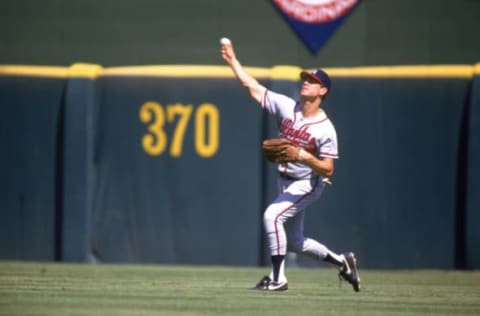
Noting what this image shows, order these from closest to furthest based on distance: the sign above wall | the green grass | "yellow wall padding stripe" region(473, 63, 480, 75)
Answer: the green grass < "yellow wall padding stripe" region(473, 63, 480, 75) < the sign above wall

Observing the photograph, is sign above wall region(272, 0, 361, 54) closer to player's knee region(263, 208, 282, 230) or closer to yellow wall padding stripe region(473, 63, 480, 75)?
yellow wall padding stripe region(473, 63, 480, 75)

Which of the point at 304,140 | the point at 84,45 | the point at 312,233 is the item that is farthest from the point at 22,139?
the point at 304,140

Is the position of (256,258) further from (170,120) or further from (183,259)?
(170,120)

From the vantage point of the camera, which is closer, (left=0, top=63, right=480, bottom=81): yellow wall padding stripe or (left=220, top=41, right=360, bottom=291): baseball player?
(left=220, top=41, right=360, bottom=291): baseball player

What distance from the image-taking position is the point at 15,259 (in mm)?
12039

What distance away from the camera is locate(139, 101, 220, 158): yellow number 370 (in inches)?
475

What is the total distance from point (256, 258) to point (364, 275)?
4.84 feet

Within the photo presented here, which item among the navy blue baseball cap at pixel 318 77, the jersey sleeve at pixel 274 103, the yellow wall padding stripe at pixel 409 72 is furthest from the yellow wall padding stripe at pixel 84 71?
the navy blue baseball cap at pixel 318 77

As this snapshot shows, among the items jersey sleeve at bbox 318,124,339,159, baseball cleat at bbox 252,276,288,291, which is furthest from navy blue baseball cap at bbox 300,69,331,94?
baseball cleat at bbox 252,276,288,291

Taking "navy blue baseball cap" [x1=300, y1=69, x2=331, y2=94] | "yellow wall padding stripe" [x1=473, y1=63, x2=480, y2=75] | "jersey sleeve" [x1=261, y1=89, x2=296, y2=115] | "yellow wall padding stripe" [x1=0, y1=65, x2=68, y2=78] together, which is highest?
"navy blue baseball cap" [x1=300, y1=69, x2=331, y2=94]

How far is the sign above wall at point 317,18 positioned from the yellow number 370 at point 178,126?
1260 millimetres

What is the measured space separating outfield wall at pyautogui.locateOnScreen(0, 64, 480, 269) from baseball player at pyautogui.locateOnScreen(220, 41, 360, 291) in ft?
10.9

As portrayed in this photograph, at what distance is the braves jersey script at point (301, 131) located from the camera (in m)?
8.48

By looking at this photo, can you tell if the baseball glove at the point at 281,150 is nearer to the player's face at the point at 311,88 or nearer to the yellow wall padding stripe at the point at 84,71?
the player's face at the point at 311,88
